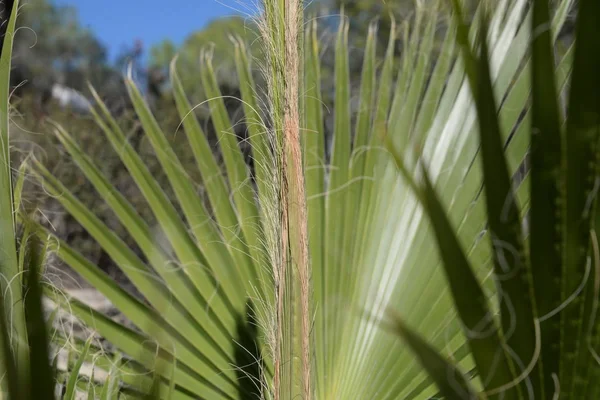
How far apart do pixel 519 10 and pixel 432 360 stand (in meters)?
1.20

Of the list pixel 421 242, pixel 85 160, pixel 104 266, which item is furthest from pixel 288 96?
pixel 104 266

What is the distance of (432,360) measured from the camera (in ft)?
1.31

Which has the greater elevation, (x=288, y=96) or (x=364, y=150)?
(x=364, y=150)

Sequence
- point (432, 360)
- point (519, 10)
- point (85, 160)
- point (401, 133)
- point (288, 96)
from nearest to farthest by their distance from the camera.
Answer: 1. point (432, 360)
2. point (288, 96)
3. point (519, 10)
4. point (401, 133)
5. point (85, 160)

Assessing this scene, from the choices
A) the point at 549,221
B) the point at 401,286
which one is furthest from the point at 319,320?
the point at 549,221

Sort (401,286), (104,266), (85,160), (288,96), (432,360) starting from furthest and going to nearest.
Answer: (104,266) → (85,160) → (401,286) → (288,96) → (432,360)

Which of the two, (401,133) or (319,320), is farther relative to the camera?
(401,133)

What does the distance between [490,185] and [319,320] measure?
971 mm

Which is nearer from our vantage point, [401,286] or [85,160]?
[401,286]

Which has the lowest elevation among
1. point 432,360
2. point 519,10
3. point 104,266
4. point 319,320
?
point 432,360

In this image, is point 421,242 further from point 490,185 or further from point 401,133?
point 490,185

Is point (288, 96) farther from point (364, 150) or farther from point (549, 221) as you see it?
point (364, 150)

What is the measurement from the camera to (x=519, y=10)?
4.64ft

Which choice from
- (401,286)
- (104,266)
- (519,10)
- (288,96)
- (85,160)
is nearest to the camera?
(288,96)
